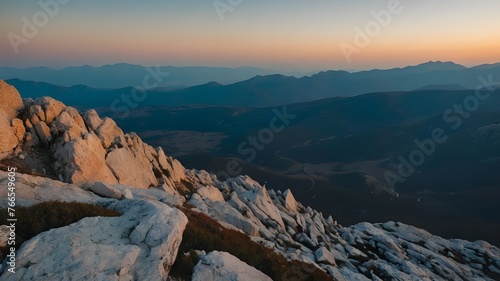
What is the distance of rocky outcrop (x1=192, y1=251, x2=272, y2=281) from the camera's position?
534 inches

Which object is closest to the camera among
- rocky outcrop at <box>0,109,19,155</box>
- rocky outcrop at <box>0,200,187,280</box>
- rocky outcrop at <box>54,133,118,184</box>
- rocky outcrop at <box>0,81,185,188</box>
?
rocky outcrop at <box>0,200,187,280</box>

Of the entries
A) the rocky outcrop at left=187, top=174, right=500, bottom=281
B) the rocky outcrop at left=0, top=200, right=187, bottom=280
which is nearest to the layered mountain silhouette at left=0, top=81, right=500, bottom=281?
the rocky outcrop at left=0, top=200, right=187, bottom=280

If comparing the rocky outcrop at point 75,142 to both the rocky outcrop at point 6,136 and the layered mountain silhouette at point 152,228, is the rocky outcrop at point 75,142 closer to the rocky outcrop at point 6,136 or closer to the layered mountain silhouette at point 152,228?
the rocky outcrop at point 6,136

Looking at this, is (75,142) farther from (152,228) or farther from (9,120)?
(152,228)

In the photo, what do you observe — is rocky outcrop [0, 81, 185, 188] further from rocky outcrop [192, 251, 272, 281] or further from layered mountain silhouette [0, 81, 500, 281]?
rocky outcrop [192, 251, 272, 281]

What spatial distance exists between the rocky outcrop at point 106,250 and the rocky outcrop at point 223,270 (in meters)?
1.43

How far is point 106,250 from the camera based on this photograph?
13.0 meters

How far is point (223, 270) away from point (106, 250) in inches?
206

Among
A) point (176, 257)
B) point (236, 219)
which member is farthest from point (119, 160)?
point (176, 257)

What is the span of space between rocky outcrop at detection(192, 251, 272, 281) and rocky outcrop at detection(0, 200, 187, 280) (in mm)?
1431

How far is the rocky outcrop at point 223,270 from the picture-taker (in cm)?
1357

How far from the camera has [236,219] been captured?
1419 inches

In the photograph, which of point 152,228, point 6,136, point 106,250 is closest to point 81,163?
point 6,136

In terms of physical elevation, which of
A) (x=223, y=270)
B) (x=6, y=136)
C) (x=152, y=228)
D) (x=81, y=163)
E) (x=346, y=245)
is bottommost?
(x=346, y=245)
